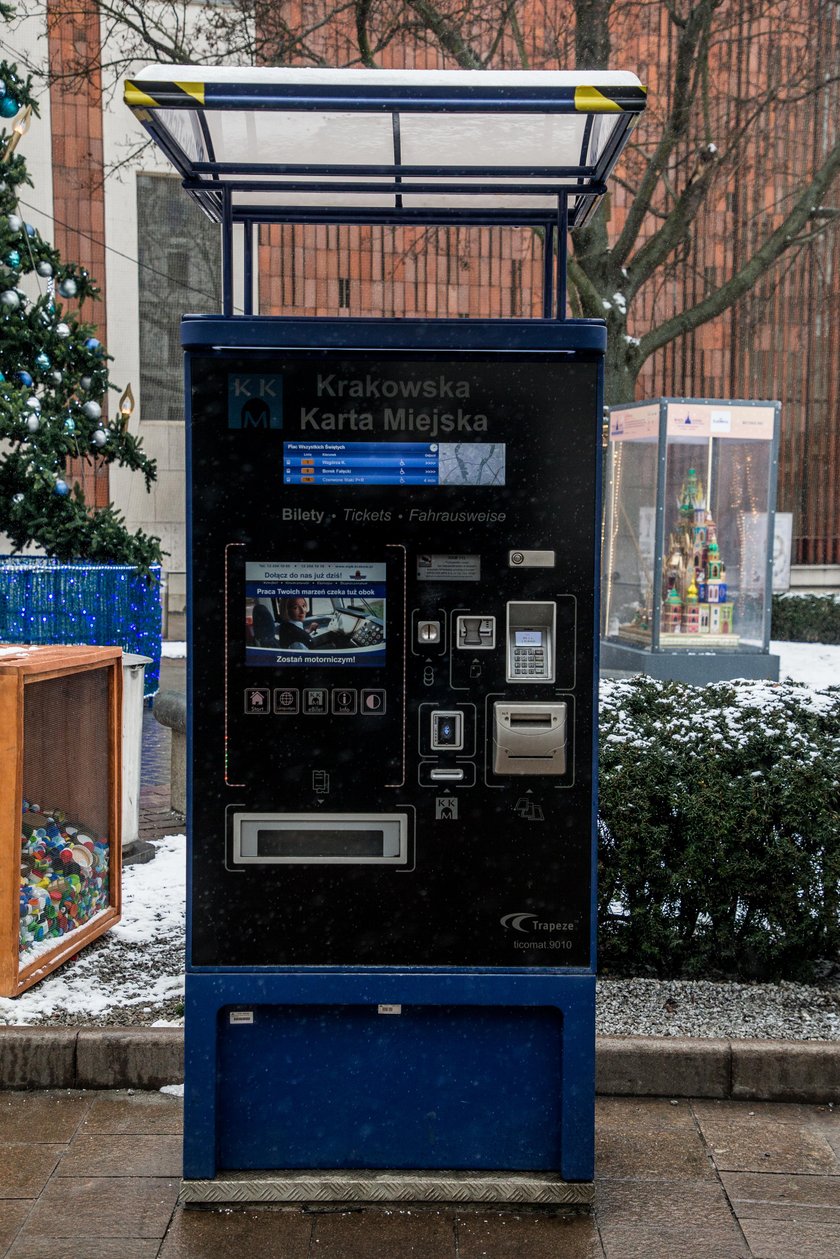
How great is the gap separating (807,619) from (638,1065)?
1688cm

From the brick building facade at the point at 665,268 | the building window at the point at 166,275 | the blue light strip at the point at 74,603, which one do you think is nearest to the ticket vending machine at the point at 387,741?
the blue light strip at the point at 74,603

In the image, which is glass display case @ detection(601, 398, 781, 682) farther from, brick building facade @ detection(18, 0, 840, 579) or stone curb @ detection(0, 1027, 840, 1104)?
stone curb @ detection(0, 1027, 840, 1104)

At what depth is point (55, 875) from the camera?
5.17 m

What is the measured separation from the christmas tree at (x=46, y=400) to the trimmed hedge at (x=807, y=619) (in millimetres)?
11939

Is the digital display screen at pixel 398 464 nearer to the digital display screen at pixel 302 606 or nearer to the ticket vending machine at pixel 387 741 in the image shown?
the ticket vending machine at pixel 387 741

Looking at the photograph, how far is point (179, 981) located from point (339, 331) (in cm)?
285

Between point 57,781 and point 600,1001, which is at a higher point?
point 57,781

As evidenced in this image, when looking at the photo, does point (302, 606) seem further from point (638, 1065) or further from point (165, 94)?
point (638, 1065)

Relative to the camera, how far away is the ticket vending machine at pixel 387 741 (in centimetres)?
340

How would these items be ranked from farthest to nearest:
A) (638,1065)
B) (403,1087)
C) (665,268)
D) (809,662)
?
1. (665,268)
2. (809,662)
3. (638,1065)
4. (403,1087)

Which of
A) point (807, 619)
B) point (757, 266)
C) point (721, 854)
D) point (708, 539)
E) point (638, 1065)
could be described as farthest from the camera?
point (807, 619)

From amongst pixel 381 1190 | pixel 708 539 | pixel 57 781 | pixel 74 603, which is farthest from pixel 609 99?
pixel 708 539

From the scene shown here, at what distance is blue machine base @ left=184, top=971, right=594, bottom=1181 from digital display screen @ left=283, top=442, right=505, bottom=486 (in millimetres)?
1452

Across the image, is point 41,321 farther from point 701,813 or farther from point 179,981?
point 701,813
